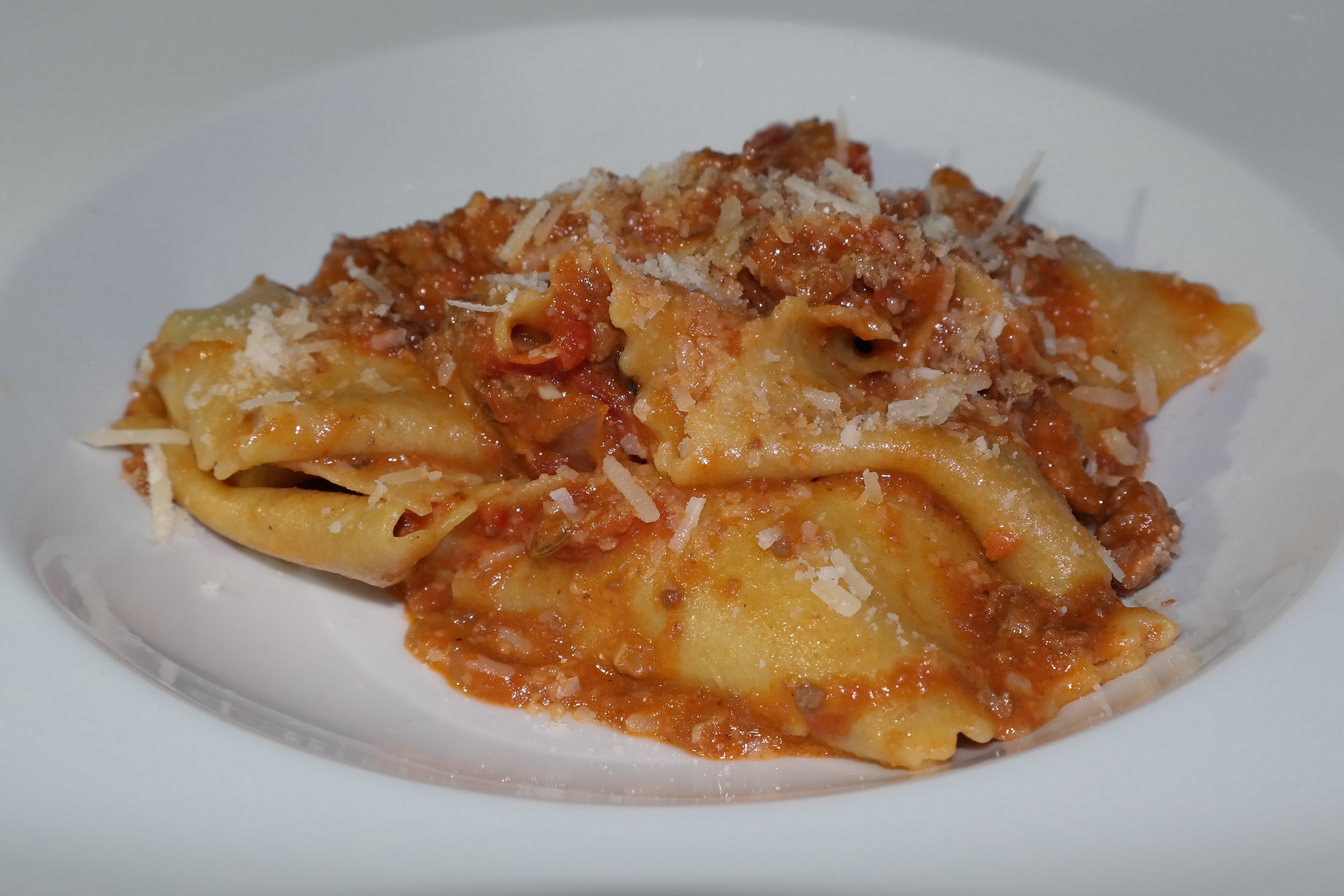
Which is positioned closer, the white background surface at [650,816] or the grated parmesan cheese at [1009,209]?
the white background surface at [650,816]

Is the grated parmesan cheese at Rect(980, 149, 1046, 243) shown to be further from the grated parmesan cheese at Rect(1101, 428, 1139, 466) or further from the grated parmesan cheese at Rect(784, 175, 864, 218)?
the grated parmesan cheese at Rect(1101, 428, 1139, 466)

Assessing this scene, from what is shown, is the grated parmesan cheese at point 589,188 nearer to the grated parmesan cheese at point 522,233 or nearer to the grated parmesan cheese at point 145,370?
the grated parmesan cheese at point 522,233

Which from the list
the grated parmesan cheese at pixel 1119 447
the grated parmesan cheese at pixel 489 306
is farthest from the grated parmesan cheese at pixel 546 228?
the grated parmesan cheese at pixel 1119 447

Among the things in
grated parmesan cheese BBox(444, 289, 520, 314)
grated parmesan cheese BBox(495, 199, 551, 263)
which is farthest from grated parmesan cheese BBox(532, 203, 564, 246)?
grated parmesan cheese BBox(444, 289, 520, 314)

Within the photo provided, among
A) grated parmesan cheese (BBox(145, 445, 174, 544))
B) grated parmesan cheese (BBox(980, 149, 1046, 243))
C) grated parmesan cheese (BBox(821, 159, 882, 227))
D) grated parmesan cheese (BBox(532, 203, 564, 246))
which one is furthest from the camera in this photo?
grated parmesan cheese (BBox(980, 149, 1046, 243))

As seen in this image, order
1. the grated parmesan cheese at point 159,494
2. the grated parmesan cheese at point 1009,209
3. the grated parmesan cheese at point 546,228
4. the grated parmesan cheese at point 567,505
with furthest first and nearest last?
the grated parmesan cheese at point 1009,209 < the grated parmesan cheese at point 546,228 < the grated parmesan cheese at point 159,494 < the grated parmesan cheese at point 567,505

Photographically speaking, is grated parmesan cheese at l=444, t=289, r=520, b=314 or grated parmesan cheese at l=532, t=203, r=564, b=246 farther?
grated parmesan cheese at l=532, t=203, r=564, b=246
